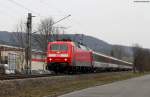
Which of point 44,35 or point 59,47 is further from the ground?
point 44,35

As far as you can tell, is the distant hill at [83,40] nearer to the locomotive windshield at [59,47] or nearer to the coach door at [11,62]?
the coach door at [11,62]

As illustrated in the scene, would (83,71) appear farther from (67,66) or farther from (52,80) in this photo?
(52,80)

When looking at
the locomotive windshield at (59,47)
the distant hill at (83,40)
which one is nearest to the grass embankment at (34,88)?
the locomotive windshield at (59,47)

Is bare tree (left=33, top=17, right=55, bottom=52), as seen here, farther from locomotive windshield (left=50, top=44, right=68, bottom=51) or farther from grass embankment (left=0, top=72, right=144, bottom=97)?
grass embankment (left=0, top=72, right=144, bottom=97)

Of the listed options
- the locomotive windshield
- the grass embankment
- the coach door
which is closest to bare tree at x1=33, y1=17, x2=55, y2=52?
the coach door

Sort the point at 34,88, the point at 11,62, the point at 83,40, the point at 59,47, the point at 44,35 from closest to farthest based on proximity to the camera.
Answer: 1. the point at 34,88
2. the point at 59,47
3. the point at 11,62
4. the point at 44,35
5. the point at 83,40

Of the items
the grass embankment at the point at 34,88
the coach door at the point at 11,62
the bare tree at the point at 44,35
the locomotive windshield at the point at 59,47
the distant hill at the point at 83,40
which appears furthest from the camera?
the bare tree at the point at 44,35

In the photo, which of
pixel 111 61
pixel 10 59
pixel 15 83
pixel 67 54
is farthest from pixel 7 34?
pixel 15 83

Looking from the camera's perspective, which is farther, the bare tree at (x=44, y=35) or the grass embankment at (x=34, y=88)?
→ the bare tree at (x=44, y=35)

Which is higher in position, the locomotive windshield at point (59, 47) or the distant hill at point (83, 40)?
the distant hill at point (83, 40)

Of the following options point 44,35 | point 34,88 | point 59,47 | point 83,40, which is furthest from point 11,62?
point 83,40

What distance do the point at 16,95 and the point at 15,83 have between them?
9.63ft

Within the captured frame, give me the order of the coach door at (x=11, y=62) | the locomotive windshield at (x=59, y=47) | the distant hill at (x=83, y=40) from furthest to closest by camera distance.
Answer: the distant hill at (x=83, y=40) < the coach door at (x=11, y=62) < the locomotive windshield at (x=59, y=47)

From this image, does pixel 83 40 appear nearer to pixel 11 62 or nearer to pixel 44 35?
pixel 44 35
